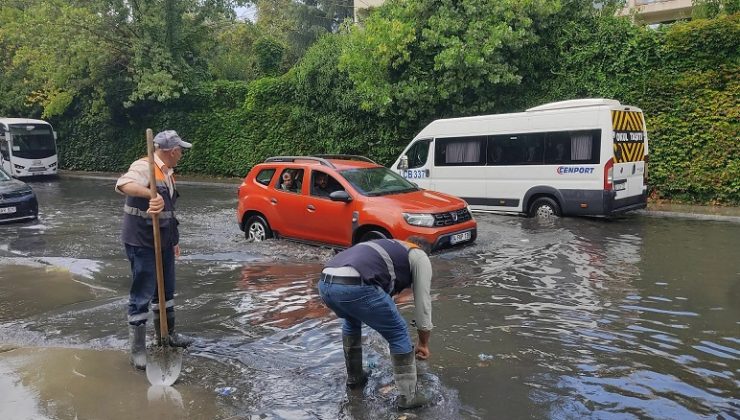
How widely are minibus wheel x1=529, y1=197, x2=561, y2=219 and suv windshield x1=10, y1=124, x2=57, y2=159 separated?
76.7ft

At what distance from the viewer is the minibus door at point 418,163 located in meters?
14.2

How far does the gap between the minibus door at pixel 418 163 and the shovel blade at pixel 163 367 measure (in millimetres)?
10152

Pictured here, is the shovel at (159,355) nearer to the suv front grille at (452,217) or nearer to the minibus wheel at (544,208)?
the suv front grille at (452,217)

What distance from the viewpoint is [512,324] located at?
5988 millimetres

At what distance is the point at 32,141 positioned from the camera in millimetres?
26906

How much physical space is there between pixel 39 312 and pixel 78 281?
1520 mm

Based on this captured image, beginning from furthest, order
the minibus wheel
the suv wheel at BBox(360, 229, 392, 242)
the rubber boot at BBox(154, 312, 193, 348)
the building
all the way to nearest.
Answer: the building < the minibus wheel < the suv wheel at BBox(360, 229, 392, 242) < the rubber boot at BBox(154, 312, 193, 348)

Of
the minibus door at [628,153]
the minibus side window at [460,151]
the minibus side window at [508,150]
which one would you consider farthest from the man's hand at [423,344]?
the minibus side window at [460,151]

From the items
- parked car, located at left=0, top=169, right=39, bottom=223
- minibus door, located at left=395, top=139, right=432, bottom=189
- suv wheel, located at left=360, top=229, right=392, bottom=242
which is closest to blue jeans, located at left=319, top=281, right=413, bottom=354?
suv wheel, located at left=360, top=229, right=392, bottom=242

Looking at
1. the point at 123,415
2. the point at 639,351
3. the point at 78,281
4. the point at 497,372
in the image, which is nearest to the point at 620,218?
the point at 639,351

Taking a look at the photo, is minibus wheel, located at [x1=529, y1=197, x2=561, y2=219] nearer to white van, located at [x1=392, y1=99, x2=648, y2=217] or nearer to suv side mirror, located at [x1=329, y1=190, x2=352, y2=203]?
white van, located at [x1=392, y1=99, x2=648, y2=217]

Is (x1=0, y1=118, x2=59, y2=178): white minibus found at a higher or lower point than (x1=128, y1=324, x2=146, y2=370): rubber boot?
higher

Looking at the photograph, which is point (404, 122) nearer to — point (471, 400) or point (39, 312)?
point (39, 312)

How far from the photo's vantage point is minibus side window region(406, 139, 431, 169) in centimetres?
1424
